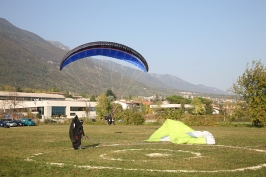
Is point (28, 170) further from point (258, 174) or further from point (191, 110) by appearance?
point (191, 110)

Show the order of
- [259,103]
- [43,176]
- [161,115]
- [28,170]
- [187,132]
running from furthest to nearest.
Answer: [161,115] < [259,103] < [187,132] < [28,170] < [43,176]

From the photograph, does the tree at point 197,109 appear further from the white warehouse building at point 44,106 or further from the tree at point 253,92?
the tree at point 253,92

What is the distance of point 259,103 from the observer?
1731 inches

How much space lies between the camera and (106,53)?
2242cm

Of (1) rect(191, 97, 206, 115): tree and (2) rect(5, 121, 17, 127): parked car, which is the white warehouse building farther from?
(1) rect(191, 97, 206, 115): tree

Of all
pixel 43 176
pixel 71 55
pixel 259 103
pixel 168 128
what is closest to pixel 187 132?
pixel 168 128

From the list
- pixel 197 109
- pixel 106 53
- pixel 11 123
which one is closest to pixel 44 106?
pixel 11 123

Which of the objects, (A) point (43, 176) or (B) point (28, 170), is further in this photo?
(B) point (28, 170)

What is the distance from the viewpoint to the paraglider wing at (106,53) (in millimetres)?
21031

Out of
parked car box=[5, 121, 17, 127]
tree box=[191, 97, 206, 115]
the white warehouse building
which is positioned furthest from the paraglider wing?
tree box=[191, 97, 206, 115]

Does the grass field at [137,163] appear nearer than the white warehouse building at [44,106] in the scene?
Yes

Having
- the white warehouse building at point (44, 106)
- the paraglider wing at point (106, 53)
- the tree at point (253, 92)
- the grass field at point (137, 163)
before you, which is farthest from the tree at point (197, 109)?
the grass field at point (137, 163)

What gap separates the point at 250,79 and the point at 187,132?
29.9 metres

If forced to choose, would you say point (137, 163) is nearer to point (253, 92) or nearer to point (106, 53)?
point (106, 53)
